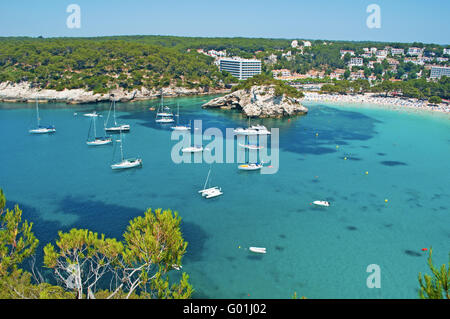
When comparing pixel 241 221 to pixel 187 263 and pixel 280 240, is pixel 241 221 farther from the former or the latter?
pixel 187 263

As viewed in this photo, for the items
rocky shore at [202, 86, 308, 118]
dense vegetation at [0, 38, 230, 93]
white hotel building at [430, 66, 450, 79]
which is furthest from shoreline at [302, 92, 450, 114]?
white hotel building at [430, 66, 450, 79]

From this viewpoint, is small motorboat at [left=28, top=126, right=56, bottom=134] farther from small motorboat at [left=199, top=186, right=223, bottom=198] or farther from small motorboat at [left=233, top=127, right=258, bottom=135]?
small motorboat at [left=199, top=186, right=223, bottom=198]

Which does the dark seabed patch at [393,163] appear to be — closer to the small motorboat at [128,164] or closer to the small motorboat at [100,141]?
the small motorboat at [128,164]

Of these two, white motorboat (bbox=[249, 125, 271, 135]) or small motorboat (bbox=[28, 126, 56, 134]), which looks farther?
white motorboat (bbox=[249, 125, 271, 135])

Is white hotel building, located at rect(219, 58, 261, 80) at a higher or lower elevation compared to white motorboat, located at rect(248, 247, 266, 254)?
higher

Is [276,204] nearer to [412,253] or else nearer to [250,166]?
[250,166]

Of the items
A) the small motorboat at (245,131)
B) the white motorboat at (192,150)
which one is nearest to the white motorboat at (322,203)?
the white motorboat at (192,150)
